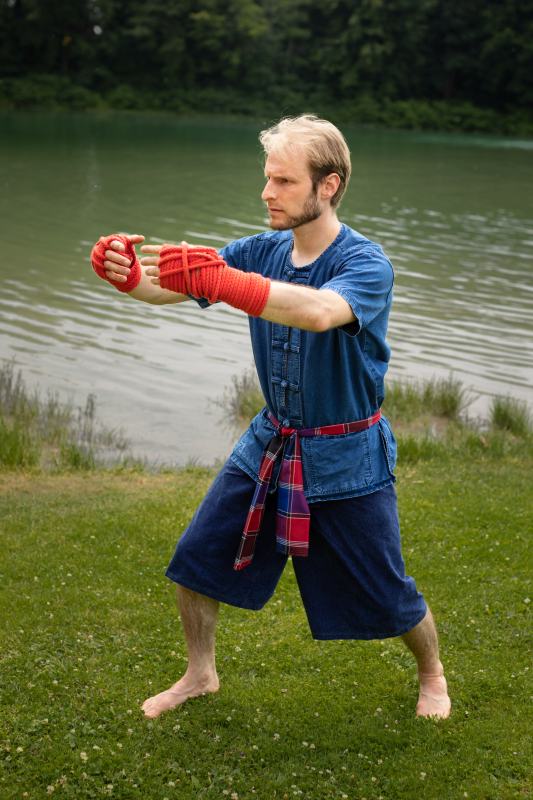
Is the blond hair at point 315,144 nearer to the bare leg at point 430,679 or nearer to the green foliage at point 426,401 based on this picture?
the bare leg at point 430,679

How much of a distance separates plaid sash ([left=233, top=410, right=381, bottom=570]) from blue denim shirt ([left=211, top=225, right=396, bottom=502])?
0.08 ft

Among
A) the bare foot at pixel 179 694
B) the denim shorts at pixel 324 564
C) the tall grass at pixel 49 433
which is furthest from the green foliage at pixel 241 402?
the denim shorts at pixel 324 564

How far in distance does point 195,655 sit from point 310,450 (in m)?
1.08

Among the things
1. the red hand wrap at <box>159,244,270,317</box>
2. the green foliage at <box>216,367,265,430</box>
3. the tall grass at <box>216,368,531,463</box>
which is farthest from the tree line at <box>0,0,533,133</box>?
the red hand wrap at <box>159,244,270,317</box>

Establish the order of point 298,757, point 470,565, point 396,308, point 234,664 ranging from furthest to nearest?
point 396,308 < point 470,565 < point 234,664 < point 298,757

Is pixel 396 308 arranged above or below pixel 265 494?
below

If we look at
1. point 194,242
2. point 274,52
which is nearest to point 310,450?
point 194,242

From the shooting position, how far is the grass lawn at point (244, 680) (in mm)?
3918

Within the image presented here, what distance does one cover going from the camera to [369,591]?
3939 millimetres

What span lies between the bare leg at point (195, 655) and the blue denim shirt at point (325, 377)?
60 centimetres

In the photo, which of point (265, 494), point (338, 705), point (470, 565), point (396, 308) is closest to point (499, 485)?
point (470, 565)

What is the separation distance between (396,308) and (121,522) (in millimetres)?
8982

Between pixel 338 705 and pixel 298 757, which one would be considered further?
pixel 338 705

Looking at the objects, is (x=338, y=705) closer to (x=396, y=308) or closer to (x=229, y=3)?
(x=396, y=308)
